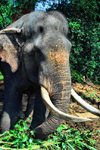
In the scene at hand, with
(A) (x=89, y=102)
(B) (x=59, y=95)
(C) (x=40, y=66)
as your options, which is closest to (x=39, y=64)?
(C) (x=40, y=66)

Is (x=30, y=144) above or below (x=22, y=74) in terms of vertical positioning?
below

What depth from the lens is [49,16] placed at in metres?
2.76

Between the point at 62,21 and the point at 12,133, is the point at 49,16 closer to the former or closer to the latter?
the point at 62,21

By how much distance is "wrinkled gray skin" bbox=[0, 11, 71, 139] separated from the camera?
2.42m

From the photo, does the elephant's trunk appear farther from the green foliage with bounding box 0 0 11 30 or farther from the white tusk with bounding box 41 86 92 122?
the green foliage with bounding box 0 0 11 30

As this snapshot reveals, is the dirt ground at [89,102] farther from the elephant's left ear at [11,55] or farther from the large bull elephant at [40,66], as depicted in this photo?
the elephant's left ear at [11,55]

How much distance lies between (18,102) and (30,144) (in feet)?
2.90

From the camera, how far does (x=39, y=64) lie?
8.38 feet

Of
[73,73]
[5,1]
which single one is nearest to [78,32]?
[73,73]

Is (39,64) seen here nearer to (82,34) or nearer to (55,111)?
(55,111)

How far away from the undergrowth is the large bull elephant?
12cm

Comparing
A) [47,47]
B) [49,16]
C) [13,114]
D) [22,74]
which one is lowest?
[13,114]

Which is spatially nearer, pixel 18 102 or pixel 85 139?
pixel 85 139

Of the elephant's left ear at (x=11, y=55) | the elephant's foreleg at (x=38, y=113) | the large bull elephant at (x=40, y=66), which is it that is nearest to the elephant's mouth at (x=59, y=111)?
the large bull elephant at (x=40, y=66)
